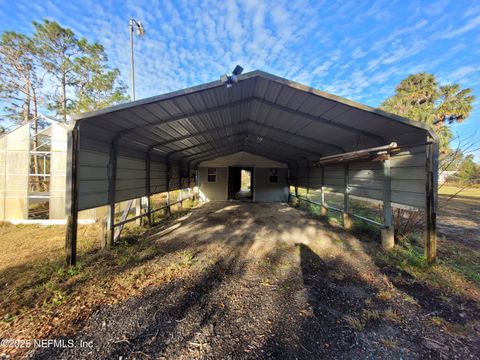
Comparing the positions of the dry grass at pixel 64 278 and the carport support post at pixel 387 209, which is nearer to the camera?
the dry grass at pixel 64 278

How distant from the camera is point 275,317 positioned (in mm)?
A: 2139

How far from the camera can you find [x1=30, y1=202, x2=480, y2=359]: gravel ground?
5.63ft

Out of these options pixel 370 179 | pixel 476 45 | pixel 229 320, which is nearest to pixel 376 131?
pixel 370 179

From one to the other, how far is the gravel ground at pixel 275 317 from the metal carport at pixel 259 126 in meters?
1.61

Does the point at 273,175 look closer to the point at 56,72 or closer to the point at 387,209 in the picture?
the point at 387,209

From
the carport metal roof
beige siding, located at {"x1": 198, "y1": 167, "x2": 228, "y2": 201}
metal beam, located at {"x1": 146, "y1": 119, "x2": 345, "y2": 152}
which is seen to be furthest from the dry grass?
beige siding, located at {"x1": 198, "y1": 167, "x2": 228, "y2": 201}

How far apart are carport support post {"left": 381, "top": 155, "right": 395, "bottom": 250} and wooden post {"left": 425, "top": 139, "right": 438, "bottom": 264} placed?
85 cm

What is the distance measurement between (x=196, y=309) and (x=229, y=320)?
1.46ft

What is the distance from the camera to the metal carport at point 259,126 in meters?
3.21

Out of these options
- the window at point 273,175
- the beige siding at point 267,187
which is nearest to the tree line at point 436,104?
the beige siding at point 267,187

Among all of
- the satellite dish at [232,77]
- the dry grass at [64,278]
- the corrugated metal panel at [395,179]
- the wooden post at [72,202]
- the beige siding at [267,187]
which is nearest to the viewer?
the dry grass at [64,278]

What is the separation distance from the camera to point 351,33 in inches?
290

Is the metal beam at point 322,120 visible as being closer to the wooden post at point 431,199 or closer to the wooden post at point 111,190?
the wooden post at point 431,199

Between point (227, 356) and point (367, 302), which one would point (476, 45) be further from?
point (227, 356)
